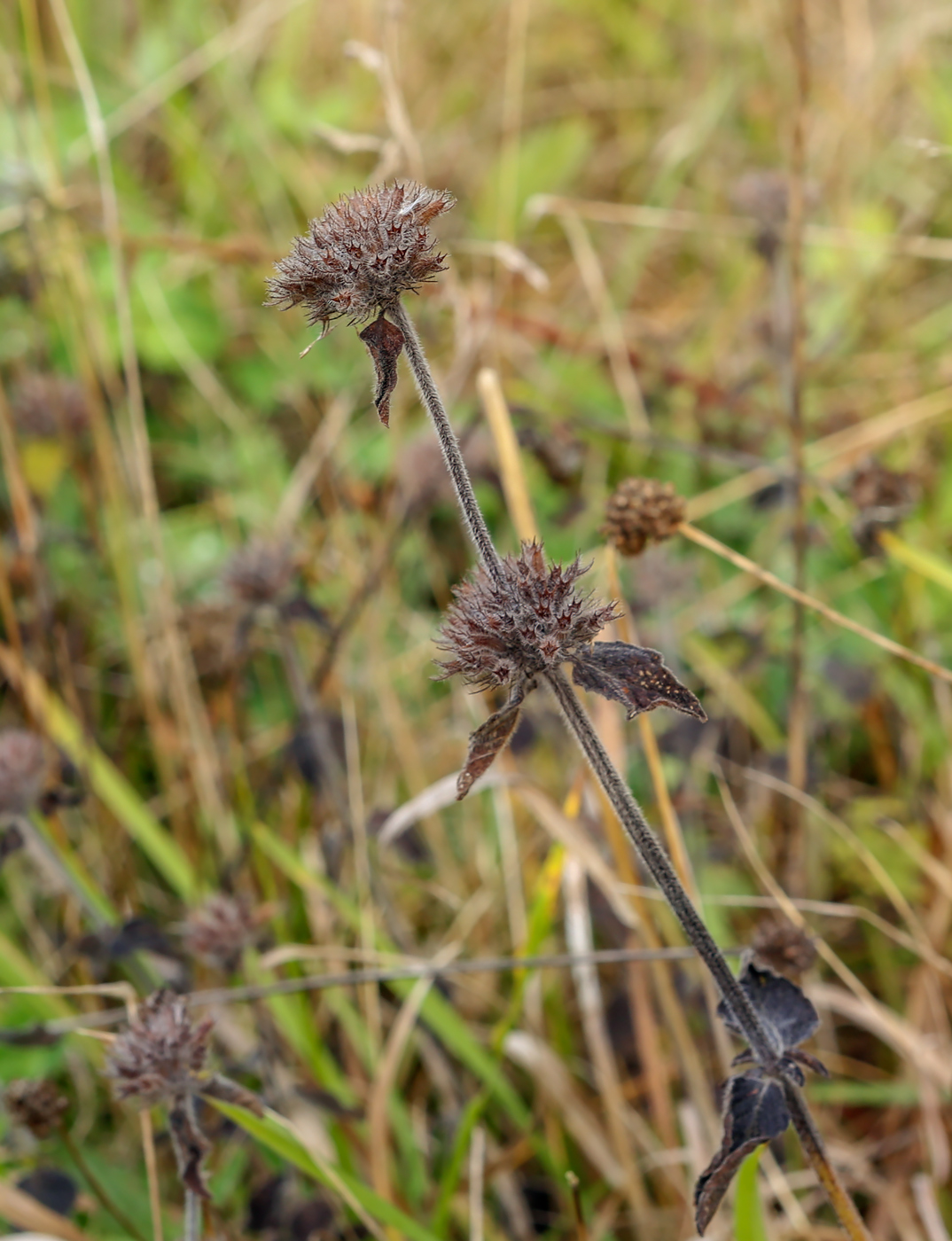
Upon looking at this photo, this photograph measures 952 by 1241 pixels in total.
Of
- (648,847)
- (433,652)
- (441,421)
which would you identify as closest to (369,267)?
(441,421)

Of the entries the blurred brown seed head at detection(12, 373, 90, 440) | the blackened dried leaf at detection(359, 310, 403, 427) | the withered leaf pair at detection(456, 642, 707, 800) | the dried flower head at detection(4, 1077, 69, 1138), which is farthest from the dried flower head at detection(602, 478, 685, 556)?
the blurred brown seed head at detection(12, 373, 90, 440)

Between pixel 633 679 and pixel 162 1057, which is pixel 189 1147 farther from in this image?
pixel 633 679

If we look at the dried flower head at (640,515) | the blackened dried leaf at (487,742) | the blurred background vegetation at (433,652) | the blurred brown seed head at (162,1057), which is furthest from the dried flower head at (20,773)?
the blackened dried leaf at (487,742)

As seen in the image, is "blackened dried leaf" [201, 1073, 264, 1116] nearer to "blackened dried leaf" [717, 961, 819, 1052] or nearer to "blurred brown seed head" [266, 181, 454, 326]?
"blackened dried leaf" [717, 961, 819, 1052]

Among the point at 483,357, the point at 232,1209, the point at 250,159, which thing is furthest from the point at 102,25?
the point at 232,1209

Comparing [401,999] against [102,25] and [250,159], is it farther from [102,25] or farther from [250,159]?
[102,25]

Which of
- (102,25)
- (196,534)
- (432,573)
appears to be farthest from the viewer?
(102,25)

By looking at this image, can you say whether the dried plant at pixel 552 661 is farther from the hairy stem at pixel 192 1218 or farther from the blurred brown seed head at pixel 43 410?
the blurred brown seed head at pixel 43 410
